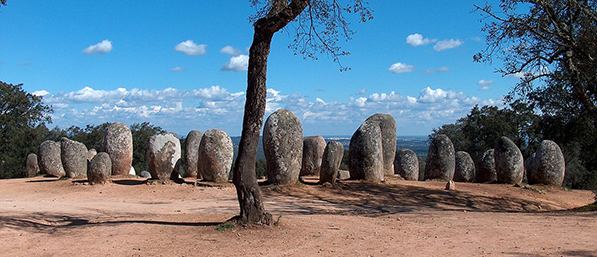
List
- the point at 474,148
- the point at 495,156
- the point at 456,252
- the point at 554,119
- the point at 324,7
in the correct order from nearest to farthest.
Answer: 1. the point at 456,252
2. the point at 324,7
3. the point at 495,156
4. the point at 554,119
5. the point at 474,148

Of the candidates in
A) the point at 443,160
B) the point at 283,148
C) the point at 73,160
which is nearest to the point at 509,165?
Result: the point at 443,160

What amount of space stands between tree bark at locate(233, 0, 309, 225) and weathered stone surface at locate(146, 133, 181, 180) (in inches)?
392

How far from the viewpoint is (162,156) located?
1723 centimetres

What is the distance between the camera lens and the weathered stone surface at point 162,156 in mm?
17219

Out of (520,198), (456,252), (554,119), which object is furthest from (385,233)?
(554,119)

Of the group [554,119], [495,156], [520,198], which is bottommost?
[520,198]

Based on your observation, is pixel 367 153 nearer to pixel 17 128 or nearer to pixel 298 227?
pixel 298 227

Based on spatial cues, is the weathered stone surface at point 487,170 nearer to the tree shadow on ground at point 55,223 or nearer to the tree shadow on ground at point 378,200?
the tree shadow on ground at point 378,200

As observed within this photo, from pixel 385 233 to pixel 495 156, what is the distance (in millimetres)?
13301

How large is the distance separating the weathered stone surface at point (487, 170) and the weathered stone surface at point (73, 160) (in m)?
16.9

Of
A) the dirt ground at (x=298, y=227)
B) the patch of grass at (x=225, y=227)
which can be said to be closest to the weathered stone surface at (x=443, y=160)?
the dirt ground at (x=298, y=227)

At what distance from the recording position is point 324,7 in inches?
353

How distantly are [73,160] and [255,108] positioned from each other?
14.7 meters

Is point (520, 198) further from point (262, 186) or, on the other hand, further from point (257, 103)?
→ point (257, 103)
